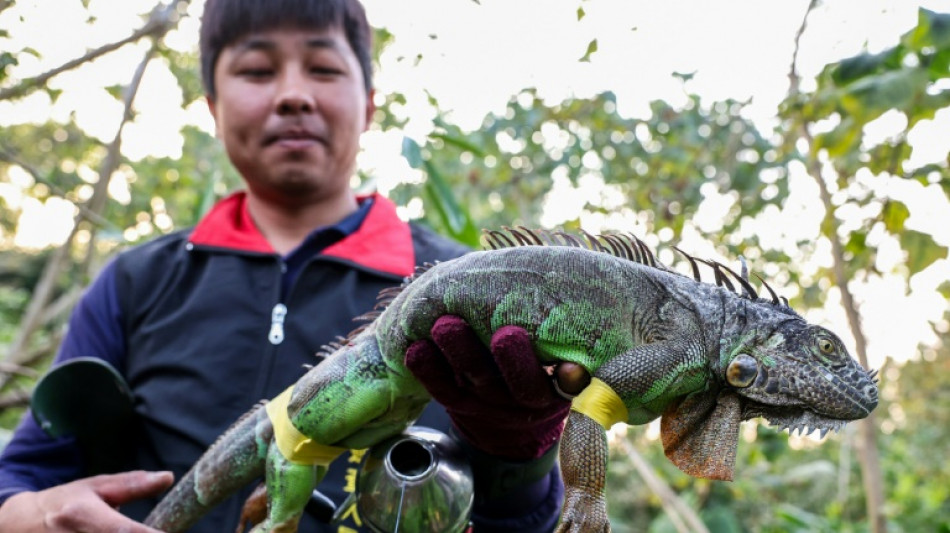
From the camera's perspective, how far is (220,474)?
7.04 ft

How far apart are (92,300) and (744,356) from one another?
2277 mm

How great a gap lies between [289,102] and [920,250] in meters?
2.12

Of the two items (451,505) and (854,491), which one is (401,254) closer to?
(451,505)

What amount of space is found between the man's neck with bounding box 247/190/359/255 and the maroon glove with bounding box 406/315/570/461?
135 centimetres

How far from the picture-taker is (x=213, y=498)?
2.17 metres

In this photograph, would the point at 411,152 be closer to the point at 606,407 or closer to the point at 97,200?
the point at 606,407

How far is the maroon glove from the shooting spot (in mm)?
1652

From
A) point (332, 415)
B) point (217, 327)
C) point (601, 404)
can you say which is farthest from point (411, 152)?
point (601, 404)

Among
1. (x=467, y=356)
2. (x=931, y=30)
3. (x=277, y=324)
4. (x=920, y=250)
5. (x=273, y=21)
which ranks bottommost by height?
(x=277, y=324)

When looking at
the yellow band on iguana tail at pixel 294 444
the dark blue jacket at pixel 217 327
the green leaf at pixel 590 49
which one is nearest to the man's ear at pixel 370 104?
the dark blue jacket at pixel 217 327

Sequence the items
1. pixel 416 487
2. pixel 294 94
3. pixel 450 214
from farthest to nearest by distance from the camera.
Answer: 1. pixel 450 214
2. pixel 294 94
3. pixel 416 487

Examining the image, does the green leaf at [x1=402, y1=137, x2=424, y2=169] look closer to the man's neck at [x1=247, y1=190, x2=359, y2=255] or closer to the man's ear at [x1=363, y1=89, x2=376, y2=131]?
the man's ear at [x1=363, y1=89, x2=376, y2=131]

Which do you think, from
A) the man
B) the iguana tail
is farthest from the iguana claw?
the iguana tail

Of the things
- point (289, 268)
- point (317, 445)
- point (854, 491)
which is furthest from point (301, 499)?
point (854, 491)
